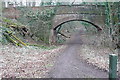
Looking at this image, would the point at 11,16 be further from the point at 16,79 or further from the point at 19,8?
the point at 16,79

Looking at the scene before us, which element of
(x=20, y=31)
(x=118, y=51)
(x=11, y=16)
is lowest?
(x=118, y=51)

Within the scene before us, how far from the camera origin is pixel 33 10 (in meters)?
17.0

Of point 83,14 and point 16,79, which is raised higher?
point 83,14

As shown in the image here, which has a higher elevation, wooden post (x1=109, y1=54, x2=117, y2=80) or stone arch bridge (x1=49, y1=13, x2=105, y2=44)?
stone arch bridge (x1=49, y1=13, x2=105, y2=44)

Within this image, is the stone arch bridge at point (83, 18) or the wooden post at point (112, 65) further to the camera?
the stone arch bridge at point (83, 18)

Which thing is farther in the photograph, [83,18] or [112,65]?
[83,18]

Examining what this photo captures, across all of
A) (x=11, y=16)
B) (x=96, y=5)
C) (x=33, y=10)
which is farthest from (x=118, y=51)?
(x=11, y=16)

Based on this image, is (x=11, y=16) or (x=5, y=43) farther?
(x=11, y=16)

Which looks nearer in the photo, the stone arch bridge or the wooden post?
the wooden post

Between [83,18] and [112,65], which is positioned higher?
[83,18]

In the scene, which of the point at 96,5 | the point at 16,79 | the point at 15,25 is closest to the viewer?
the point at 16,79

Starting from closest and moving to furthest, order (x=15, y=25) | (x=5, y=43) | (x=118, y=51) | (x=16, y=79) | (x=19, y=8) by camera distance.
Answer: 1. (x=16, y=79)
2. (x=118, y=51)
3. (x=5, y=43)
4. (x=15, y=25)
5. (x=19, y=8)

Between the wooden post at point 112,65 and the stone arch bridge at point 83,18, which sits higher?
the stone arch bridge at point 83,18

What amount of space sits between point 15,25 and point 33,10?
2935 millimetres
